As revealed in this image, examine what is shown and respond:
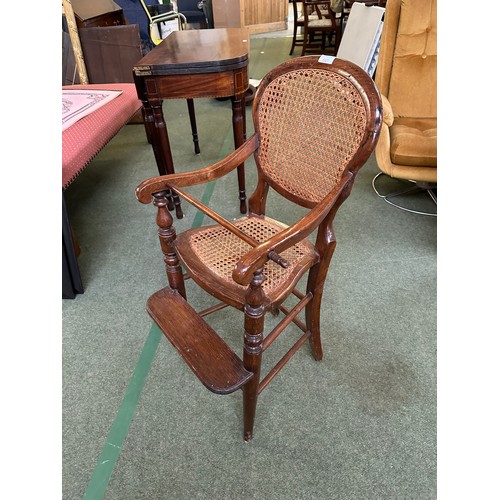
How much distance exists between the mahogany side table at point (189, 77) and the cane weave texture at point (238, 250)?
0.88 m

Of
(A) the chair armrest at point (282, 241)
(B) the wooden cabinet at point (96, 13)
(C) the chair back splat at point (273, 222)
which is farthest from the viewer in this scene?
(B) the wooden cabinet at point (96, 13)

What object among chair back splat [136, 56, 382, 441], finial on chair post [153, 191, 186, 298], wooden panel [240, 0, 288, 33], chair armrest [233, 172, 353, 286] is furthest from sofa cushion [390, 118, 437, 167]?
wooden panel [240, 0, 288, 33]

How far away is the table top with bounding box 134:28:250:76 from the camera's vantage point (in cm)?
183

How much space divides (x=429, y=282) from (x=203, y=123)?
8.93 ft

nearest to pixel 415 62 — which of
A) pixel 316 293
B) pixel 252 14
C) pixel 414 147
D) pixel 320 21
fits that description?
pixel 414 147

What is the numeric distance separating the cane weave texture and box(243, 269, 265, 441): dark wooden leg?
13 cm

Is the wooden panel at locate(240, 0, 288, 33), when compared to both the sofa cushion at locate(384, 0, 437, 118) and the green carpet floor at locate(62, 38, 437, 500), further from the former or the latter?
the green carpet floor at locate(62, 38, 437, 500)

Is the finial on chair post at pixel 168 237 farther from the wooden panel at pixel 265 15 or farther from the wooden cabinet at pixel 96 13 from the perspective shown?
the wooden panel at pixel 265 15

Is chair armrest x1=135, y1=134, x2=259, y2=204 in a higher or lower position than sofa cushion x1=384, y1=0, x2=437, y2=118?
lower

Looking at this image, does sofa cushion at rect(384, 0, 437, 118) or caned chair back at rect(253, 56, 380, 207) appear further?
sofa cushion at rect(384, 0, 437, 118)

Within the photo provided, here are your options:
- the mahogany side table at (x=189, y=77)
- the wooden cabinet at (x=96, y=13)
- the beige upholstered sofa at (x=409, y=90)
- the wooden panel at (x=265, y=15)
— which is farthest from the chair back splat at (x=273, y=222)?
the wooden panel at (x=265, y=15)

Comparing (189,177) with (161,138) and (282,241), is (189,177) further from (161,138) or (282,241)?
(161,138)

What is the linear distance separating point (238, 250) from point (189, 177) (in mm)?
289

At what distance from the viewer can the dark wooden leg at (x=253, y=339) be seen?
914 millimetres
